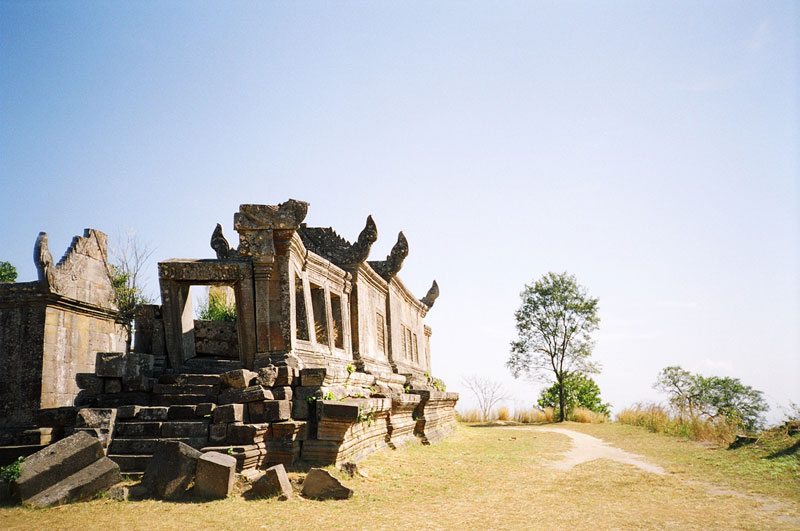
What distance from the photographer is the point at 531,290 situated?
29.6m

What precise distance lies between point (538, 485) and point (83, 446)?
6.15 metres

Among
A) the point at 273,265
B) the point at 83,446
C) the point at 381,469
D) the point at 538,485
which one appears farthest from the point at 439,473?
the point at 83,446

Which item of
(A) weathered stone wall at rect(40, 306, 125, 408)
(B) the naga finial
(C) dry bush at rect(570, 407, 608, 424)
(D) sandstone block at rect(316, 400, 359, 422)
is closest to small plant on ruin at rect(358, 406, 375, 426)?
(D) sandstone block at rect(316, 400, 359, 422)

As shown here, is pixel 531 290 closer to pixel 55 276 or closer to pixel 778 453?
Result: pixel 778 453

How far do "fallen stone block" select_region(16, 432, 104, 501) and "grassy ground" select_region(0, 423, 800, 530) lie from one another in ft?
0.93

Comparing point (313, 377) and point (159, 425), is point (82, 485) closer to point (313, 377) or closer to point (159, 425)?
point (159, 425)

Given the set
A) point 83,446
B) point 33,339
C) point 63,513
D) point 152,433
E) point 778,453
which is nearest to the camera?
point 63,513

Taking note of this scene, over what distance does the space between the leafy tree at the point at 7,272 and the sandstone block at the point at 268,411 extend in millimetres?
24798

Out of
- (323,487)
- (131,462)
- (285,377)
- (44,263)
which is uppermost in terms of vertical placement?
(44,263)

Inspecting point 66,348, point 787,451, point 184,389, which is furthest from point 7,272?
point 787,451

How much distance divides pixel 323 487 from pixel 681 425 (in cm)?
1400

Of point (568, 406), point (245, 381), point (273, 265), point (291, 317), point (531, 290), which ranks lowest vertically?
point (568, 406)

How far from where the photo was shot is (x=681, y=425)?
56.0 ft

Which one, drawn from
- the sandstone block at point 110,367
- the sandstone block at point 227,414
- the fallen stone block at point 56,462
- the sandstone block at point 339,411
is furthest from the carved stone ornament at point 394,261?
the fallen stone block at point 56,462
